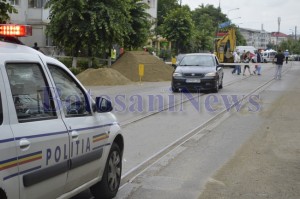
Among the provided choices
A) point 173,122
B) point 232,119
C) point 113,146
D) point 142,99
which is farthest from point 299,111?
point 113,146

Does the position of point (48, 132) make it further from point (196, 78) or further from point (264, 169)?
point (196, 78)

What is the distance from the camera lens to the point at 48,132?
4176 mm

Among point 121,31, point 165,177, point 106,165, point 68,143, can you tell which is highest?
point 121,31

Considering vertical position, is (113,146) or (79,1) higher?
(79,1)

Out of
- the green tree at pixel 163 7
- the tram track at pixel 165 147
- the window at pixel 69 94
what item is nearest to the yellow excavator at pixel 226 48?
the tram track at pixel 165 147

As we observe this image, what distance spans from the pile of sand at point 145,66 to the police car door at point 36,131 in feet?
74.1

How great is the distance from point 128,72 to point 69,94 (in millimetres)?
22749

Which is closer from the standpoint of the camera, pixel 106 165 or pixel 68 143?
pixel 68 143

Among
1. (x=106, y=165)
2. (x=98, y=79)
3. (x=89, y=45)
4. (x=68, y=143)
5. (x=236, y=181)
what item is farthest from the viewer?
(x=89, y=45)

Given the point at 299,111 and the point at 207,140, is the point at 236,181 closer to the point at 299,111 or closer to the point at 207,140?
the point at 207,140

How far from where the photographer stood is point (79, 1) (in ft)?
83.5

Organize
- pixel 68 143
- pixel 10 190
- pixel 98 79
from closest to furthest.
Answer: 1. pixel 10 190
2. pixel 68 143
3. pixel 98 79

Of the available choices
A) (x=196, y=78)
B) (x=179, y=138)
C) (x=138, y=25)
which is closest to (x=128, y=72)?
(x=138, y=25)

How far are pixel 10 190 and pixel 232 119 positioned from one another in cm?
966
